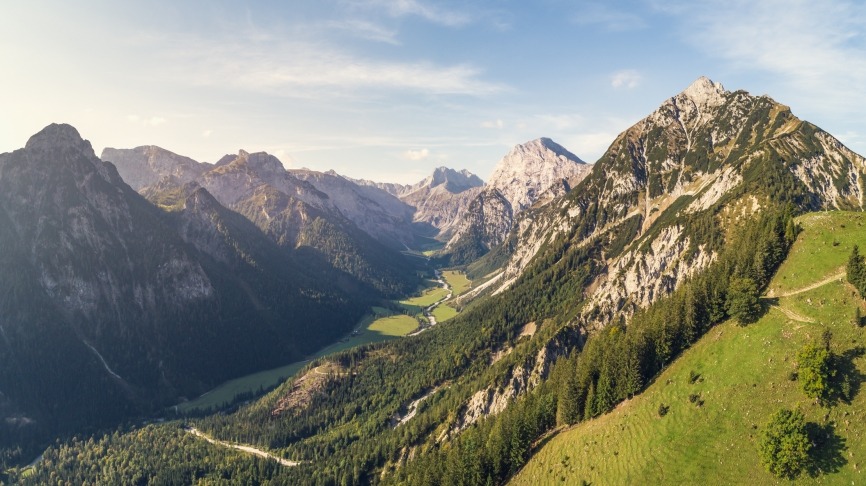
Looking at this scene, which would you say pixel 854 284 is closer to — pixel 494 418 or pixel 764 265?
pixel 764 265

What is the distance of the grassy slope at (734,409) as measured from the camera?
87.4 metres

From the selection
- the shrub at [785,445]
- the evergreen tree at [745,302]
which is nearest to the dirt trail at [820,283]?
the evergreen tree at [745,302]

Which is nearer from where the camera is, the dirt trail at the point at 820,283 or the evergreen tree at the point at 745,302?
the dirt trail at the point at 820,283

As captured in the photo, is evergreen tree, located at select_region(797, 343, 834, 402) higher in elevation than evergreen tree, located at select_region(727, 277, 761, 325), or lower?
lower

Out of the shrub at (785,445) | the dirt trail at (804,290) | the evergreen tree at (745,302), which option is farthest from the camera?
the evergreen tree at (745,302)

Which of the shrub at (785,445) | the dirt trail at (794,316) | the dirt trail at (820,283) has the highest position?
the dirt trail at (820,283)

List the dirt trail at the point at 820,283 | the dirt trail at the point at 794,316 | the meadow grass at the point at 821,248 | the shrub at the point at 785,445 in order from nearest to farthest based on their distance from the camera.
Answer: the shrub at the point at 785,445 < the dirt trail at the point at 794,316 < the dirt trail at the point at 820,283 < the meadow grass at the point at 821,248

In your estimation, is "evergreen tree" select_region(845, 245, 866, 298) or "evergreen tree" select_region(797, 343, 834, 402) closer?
"evergreen tree" select_region(797, 343, 834, 402)

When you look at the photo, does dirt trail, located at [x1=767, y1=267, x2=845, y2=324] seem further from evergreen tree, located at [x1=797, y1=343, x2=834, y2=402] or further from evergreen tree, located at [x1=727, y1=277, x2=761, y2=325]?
evergreen tree, located at [x1=797, y1=343, x2=834, y2=402]

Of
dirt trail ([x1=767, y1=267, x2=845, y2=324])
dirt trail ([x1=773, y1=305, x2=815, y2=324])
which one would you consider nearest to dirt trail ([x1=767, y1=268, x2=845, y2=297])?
dirt trail ([x1=767, y1=267, x2=845, y2=324])

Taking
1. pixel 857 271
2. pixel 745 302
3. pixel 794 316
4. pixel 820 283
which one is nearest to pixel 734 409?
pixel 794 316

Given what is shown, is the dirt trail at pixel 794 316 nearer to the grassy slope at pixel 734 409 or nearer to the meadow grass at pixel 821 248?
the grassy slope at pixel 734 409

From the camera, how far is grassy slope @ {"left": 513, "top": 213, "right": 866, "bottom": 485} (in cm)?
8744

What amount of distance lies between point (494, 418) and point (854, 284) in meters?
106
